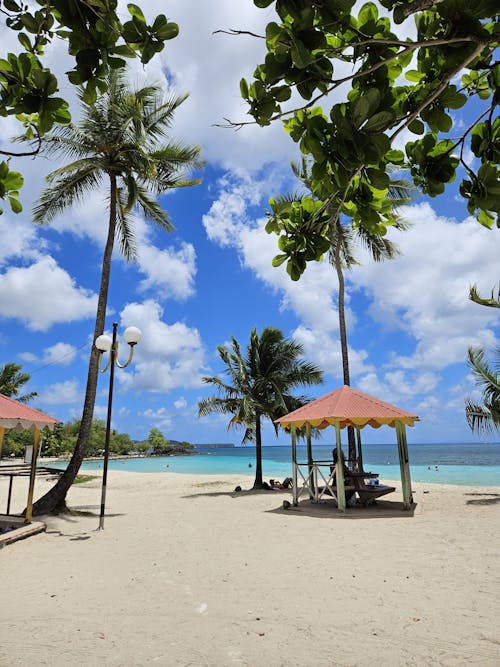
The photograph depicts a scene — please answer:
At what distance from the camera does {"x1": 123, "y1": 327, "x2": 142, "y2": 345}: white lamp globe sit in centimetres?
937

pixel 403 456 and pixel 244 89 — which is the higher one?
pixel 244 89

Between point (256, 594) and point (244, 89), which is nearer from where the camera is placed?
point (244, 89)

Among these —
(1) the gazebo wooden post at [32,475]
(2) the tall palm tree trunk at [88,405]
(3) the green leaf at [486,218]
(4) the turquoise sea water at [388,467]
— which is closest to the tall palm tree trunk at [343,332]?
(2) the tall palm tree trunk at [88,405]

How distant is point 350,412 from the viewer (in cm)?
1088

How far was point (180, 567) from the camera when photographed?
621 cm

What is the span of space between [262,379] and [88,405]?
321 inches

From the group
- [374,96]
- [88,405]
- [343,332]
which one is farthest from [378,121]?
[343,332]

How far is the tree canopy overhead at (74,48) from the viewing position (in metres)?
1.44

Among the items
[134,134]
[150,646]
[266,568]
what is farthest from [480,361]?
[150,646]

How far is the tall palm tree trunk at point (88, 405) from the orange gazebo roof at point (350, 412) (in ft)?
17.5

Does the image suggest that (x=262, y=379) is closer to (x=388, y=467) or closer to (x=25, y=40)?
(x=25, y=40)

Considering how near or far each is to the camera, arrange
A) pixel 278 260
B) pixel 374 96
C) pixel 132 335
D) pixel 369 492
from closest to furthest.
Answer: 1. pixel 374 96
2. pixel 278 260
3. pixel 132 335
4. pixel 369 492

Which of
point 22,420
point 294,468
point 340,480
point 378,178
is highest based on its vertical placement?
point 378,178

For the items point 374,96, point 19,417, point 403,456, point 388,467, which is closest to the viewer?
point 374,96
